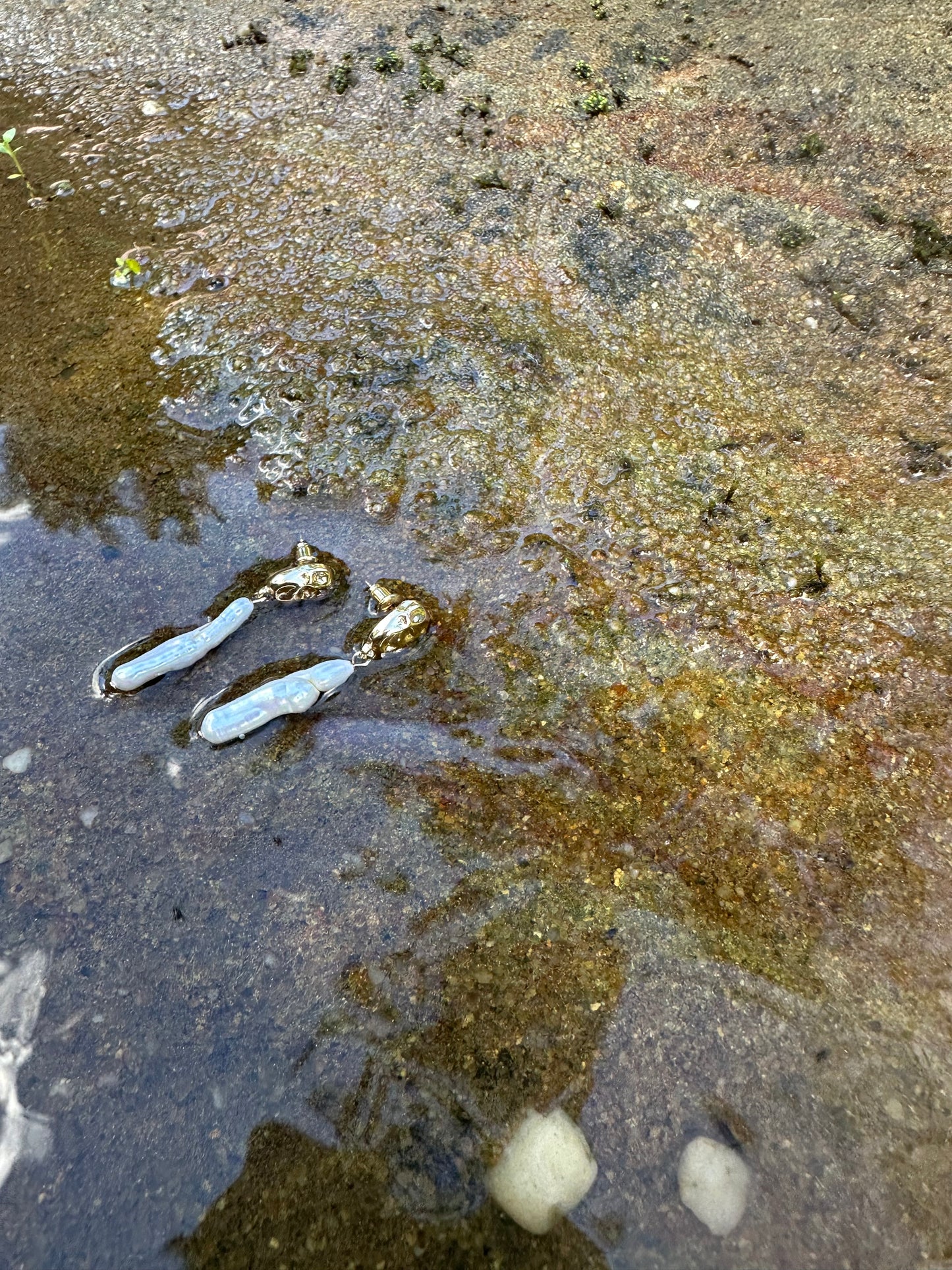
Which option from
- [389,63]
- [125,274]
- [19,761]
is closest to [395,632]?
[19,761]

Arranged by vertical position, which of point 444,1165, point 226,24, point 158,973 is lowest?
point 444,1165

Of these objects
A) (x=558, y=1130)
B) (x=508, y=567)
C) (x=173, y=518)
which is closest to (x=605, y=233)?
(x=508, y=567)

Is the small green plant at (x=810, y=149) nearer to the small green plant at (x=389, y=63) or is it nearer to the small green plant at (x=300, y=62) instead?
the small green plant at (x=389, y=63)

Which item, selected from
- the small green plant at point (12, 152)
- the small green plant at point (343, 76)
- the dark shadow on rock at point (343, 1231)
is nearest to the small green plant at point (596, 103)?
the small green plant at point (343, 76)

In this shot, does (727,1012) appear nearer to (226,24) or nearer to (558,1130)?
(558,1130)

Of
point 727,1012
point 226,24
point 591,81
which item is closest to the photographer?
point 727,1012

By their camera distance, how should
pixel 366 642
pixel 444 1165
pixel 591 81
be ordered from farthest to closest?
pixel 591 81 → pixel 366 642 → pixel 444 1165

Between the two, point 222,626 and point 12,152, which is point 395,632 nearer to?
point 222,626
